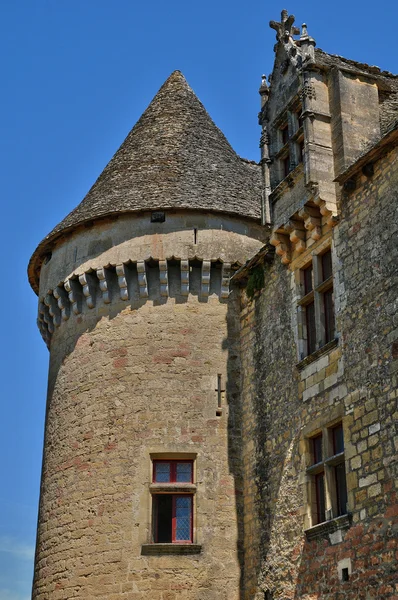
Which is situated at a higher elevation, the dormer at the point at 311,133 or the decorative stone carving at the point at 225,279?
the dormer at the point at 311,133

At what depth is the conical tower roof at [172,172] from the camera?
1666 cm

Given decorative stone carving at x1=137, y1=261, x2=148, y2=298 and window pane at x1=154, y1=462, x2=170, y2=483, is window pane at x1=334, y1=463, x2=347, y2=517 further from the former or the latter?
decorative stone carving at x1=137, y1=261, x2=148, y2=298

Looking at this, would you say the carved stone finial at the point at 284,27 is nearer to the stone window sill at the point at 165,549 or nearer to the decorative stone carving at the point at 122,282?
the decorative stone carving at the point at 122,282

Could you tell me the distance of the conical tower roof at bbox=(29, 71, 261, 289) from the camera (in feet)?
54.6

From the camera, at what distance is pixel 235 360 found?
15.8 meters

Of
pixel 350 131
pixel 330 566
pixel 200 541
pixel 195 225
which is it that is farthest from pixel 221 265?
pixel 330 566

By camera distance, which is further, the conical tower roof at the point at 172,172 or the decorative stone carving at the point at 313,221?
the conical tower roof at the point at 172,172

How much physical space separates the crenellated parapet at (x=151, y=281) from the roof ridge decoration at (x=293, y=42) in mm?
3828

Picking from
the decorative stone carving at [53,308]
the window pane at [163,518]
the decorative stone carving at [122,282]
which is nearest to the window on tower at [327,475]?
the window pane at [163,518]

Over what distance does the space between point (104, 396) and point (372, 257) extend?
577 centimetres

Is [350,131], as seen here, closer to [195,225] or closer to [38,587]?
[195,225]

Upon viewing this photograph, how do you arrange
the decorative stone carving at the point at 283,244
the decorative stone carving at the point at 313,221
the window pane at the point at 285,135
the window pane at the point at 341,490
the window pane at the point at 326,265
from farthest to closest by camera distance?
1. the window pane at the point at 285,135
2. the decorative stone carving at the point at 283,244
3. the decorative stone carving at the point at 313,221
4. the window pane at the point at 326,265
5. the window pane at the point at 341,490

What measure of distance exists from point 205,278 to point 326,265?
10.1 ft

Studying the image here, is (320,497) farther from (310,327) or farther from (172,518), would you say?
(172,518)
